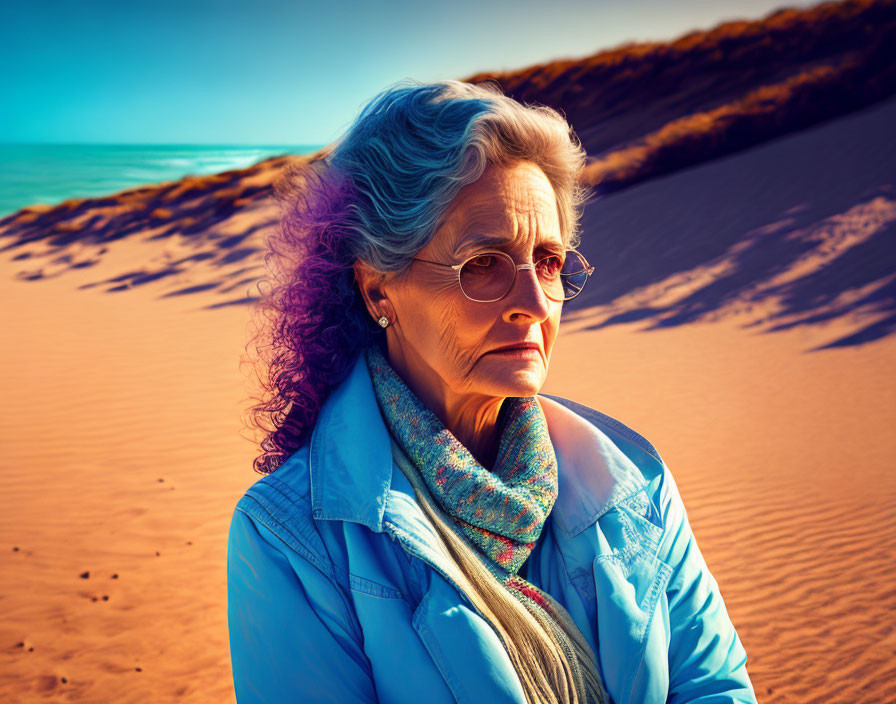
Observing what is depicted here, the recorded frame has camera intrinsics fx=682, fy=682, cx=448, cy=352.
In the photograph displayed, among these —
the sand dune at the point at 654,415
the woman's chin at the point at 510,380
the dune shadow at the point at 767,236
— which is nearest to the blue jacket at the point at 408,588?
the woman's chin at the point at 510,380

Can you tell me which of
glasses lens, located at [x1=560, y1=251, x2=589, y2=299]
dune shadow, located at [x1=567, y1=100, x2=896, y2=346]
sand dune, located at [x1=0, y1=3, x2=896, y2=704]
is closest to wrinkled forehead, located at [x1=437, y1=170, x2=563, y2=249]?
glasses lens, located at [x1=560, y1=251, x2=589, y2=299]

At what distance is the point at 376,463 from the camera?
1510mm

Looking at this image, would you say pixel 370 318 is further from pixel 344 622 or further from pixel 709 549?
pixel 709 549

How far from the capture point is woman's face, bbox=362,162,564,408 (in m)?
1.62

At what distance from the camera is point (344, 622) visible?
136 centimetres

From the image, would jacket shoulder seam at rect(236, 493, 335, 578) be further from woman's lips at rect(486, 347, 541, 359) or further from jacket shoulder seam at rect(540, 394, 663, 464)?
jacket shoulder seam at rect(540, 394, 663, 464)

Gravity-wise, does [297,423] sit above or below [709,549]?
above

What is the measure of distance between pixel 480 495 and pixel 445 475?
9cm

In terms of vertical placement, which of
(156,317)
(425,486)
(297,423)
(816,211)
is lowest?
(156,317)

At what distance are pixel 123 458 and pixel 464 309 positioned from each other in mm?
7664

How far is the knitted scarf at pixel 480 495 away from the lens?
1600 mm

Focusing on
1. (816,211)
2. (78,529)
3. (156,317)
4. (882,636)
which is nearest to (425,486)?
(882,636)

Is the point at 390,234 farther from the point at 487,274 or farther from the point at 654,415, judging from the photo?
the point at 654,415

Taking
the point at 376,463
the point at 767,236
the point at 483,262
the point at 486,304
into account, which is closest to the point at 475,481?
the point at 376,463
